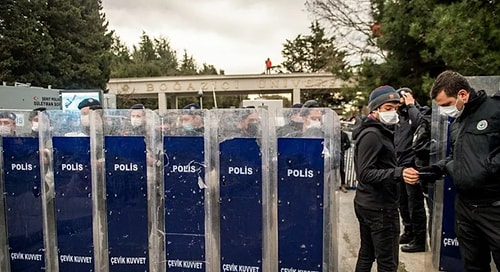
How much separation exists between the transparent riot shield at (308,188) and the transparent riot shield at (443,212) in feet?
2.88

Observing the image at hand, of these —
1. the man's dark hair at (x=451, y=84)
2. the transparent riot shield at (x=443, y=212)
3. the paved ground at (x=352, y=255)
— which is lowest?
the paved ground at (x=352, y=255)

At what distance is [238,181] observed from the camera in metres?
3.09

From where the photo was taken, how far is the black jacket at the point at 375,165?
8.86 ft

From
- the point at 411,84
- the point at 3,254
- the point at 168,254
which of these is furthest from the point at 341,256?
the point at 411,84

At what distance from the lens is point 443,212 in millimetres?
3182

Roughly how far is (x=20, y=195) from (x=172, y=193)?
1324 mm

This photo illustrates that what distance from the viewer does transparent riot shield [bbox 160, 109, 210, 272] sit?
313cm

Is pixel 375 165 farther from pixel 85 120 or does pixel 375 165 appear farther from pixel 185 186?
pixel 85 120

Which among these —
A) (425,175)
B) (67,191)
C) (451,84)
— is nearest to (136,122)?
(67,191)

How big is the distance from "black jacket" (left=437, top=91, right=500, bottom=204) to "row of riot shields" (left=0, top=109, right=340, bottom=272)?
81cm

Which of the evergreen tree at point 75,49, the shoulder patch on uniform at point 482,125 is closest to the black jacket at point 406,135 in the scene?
the shoulder patch on uniform at point 482,125

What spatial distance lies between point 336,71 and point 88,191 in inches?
391

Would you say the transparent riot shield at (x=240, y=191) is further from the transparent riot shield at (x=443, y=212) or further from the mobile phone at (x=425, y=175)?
the transparent riot shield at (x=443, y=212)

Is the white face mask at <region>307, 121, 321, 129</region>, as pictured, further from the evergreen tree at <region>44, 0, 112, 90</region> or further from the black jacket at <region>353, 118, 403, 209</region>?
the evergreen tree at <region>44, 0, 112, 90</region>
